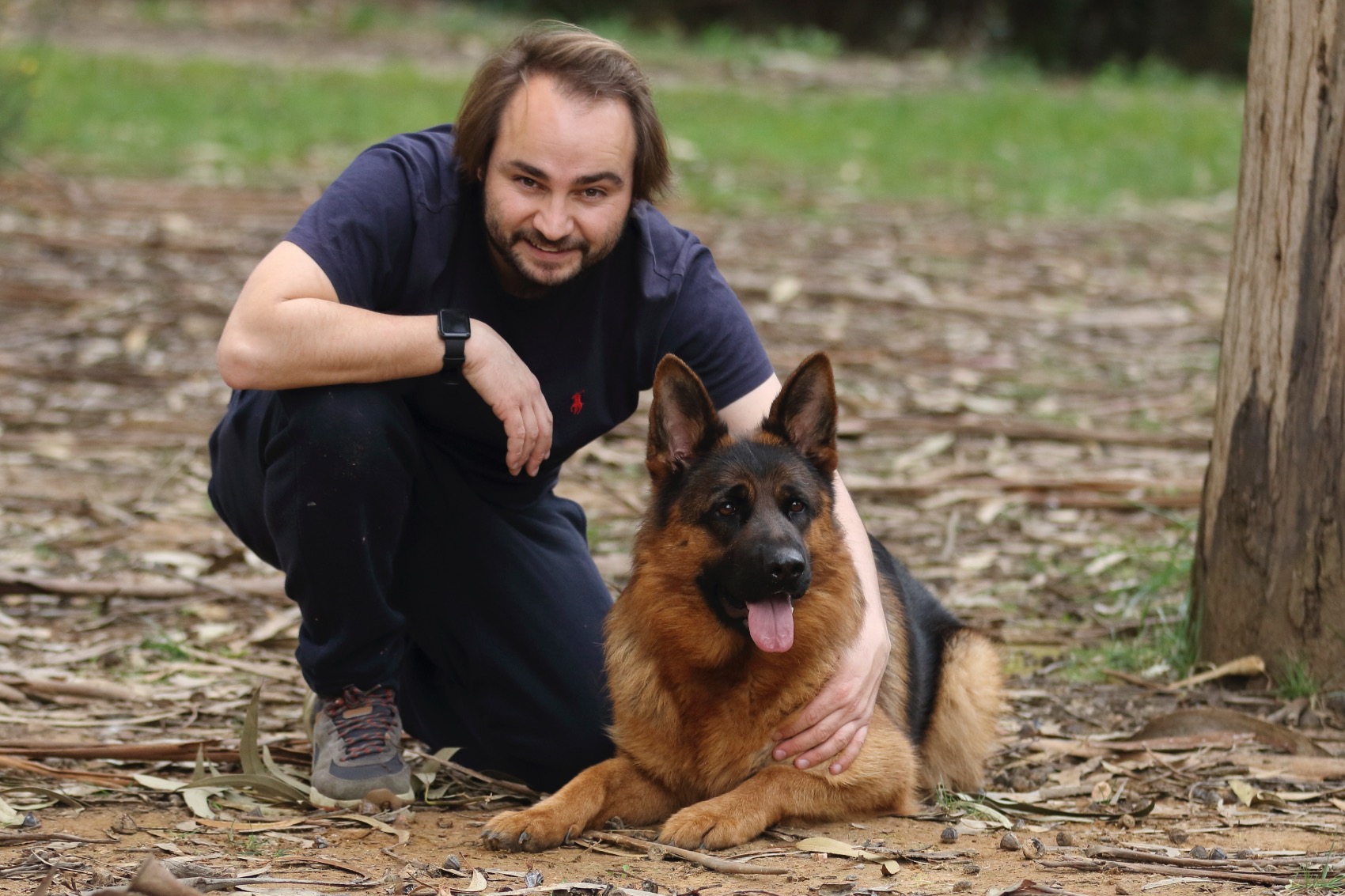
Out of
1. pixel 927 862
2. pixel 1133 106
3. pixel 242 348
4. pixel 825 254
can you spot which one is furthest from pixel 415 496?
pixel 1133 106

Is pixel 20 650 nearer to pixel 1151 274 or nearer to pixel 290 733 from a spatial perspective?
pixel 290 733

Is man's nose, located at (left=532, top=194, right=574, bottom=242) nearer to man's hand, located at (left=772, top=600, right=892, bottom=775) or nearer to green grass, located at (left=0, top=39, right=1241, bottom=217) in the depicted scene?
man's hand, located at (left=772, top=600, right=892, bottom=775)

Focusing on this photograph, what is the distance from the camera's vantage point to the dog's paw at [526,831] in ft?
11.4

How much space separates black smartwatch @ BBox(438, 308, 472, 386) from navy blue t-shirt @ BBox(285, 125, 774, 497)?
0.18 m

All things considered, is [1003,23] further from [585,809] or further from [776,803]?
[585,809]

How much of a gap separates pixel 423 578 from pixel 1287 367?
2613 mm

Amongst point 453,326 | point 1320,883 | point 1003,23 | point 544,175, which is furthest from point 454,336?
point 1003,23

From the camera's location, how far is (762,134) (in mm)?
15484

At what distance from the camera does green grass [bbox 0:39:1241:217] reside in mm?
12734

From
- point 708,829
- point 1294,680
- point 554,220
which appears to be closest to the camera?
point 708,829

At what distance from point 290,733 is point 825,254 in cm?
689

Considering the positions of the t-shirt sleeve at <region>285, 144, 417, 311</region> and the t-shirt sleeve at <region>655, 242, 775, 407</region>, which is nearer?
the t-shirt sleeve at <region>285, 144, 417, 311</region>

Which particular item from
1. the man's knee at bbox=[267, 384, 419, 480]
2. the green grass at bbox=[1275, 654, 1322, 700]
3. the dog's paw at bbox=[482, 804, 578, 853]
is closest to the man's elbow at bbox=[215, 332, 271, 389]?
the man's knee at bbox=[267, 384, 419, 480]

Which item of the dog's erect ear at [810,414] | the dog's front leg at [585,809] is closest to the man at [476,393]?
the dog's erect ear at [810,414]
